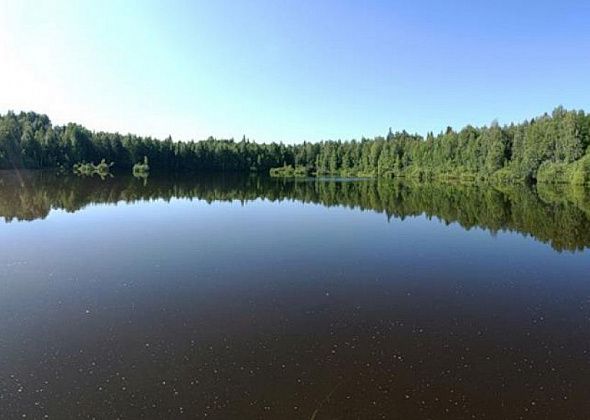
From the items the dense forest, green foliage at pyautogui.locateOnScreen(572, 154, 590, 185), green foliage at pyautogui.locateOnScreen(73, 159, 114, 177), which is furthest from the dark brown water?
green foliage at pyautogui.locateOnScreen(73, 159, 114, 177)

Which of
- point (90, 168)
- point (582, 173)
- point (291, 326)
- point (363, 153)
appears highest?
point (363, 153)

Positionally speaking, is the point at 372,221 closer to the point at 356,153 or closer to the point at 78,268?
the point at 78,268

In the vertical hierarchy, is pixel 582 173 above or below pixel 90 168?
below

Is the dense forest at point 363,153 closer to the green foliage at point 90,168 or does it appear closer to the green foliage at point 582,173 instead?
the green foliage at point 582,173

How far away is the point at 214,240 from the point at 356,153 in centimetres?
12666

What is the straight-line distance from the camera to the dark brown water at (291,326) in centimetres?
778

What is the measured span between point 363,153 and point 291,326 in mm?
132608

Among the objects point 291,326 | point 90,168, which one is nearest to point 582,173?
point 291,326

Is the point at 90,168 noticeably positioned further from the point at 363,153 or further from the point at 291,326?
the point at 291,326

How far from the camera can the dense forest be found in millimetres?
78062

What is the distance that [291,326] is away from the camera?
11.1 m

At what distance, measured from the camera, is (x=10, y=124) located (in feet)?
325

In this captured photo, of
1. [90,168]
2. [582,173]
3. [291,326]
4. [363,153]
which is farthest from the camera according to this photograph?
[363,153]

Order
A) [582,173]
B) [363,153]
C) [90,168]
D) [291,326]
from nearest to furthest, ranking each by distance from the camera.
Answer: [291,326] → [582,173] → [90,168] → [363,153]
